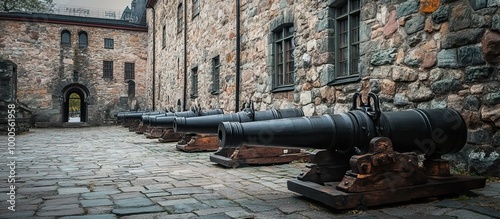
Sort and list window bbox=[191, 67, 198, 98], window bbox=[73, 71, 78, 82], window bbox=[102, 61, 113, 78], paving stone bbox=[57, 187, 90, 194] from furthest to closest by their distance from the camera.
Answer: window bbox=[102, 61, 113, 78]
window bbox=[73, 71, 78, 82]
window bbox=[191, 67, 198, 98]
paving stone bbox=[57, 187, 90, 194]

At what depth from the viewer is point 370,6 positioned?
20.1 ft

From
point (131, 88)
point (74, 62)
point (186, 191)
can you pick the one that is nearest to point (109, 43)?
point (74, 62)

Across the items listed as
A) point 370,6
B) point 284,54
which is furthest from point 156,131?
point 370,6

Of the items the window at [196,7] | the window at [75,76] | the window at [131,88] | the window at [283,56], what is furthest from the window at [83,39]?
the window at [283,56]

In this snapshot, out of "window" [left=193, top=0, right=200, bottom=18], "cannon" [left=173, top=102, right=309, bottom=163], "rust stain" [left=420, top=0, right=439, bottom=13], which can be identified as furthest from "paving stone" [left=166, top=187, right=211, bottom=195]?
"window" [left=193, top=0, right=200, bottom=18]

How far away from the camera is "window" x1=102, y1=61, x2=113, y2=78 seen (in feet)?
81.0

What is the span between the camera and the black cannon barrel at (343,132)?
136 inches

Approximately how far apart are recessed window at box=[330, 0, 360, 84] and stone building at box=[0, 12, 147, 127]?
19.9 meters

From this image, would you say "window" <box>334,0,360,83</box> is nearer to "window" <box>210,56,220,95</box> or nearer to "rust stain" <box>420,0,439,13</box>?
"rust stain" <box>420,0,439,13</box>

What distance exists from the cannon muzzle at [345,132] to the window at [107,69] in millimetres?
22664

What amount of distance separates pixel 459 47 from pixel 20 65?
75.8 ft

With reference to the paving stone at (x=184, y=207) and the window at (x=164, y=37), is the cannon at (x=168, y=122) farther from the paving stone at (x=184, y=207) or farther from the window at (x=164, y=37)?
the window at (x=164, y=37)

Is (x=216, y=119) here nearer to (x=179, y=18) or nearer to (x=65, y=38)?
(x=179, y=18)

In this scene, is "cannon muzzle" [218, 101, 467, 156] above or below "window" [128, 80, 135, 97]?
below
